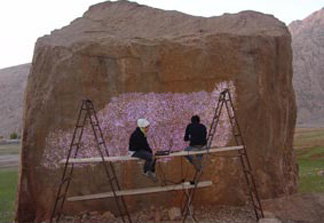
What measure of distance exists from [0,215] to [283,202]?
298 inches

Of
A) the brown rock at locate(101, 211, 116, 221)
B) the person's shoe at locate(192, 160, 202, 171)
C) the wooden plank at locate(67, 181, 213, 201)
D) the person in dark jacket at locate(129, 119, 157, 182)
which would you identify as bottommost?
the brown rock at locate(101, 211, 116, 221)

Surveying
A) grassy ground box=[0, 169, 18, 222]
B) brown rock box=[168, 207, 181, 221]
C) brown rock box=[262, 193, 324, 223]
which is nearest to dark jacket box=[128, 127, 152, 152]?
brown rock box=[168, 207, 181, 221]

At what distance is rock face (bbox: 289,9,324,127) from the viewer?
7744 cm

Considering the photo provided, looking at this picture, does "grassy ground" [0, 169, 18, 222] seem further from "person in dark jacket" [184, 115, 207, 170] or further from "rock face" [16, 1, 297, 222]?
"person in dark jacket" [184, 115, 207, 170]

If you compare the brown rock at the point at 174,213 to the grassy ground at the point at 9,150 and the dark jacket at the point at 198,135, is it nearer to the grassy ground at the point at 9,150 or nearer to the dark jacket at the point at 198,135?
the dark jacket at the point at 198,135

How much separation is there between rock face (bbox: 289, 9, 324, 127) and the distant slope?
39845 mm

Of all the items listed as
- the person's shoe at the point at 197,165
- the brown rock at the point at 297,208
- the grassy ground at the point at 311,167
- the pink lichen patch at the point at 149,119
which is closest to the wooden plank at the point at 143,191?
the person's shoe at the point at 197,165

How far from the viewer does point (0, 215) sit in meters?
14.9

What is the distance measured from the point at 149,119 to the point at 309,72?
77.5 m

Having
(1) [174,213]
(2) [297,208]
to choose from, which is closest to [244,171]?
(1) [174,213]

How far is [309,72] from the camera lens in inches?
3376

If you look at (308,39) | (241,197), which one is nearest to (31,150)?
(241,197)

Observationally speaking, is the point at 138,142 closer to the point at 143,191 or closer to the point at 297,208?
the point at 143,191

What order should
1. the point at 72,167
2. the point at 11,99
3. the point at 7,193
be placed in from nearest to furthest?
the point at 72,167
the point at 7,193
the point at 11,99
